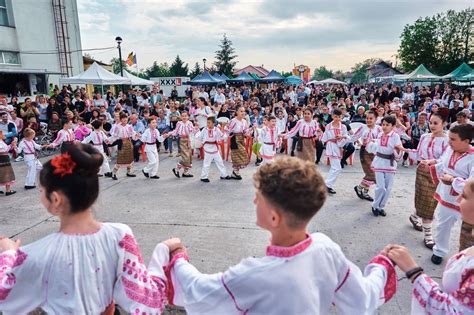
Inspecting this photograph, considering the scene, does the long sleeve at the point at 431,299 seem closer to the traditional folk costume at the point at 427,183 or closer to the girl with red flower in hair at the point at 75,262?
the girl with red flower in hair at the point at 75,262

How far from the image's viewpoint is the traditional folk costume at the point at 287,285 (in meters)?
1.34

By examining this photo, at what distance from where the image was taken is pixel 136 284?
1.61m

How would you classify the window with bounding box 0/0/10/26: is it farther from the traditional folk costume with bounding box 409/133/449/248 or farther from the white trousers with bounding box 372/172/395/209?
the traditional folk costume with bounding box 409/133/449/248

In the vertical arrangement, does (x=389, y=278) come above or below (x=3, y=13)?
below

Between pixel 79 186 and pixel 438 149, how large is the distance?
4666 millimetres

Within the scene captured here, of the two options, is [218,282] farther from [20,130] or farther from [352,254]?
[20,130]

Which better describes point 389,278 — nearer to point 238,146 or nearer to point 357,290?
point 357,290

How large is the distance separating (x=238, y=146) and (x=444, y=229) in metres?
4.93

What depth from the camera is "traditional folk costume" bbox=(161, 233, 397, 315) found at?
1338 millimetres

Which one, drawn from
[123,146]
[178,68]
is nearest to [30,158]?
[123,146]

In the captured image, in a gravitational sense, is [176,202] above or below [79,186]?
below

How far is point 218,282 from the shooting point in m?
1.44

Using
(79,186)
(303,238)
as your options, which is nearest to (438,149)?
(303,238)

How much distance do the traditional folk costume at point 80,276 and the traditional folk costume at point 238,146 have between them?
6.19 metres
